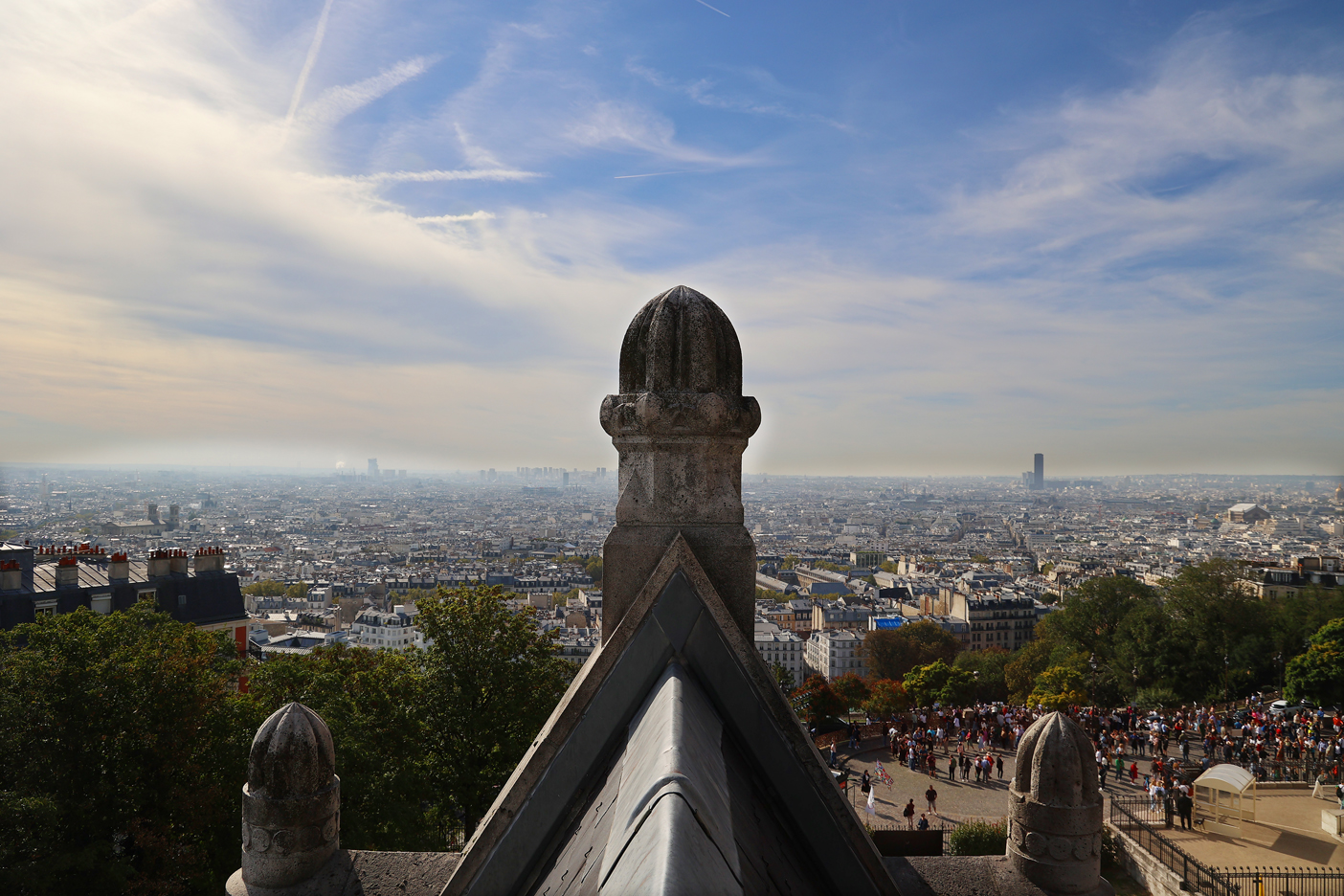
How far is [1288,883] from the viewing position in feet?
43.9

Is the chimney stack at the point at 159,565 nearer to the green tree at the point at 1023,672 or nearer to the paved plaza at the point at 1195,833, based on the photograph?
the paved plaza at the point at 1195,833

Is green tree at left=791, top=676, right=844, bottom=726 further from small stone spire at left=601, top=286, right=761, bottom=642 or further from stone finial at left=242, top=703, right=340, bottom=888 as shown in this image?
small stone spire at left=601, top=286, right=761, bottom=642

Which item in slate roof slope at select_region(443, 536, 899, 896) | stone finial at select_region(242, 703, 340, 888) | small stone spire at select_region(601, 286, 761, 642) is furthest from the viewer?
stone finial at select_region(242, 703, 340, 888)

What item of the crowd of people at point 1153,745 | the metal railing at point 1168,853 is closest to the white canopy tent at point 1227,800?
the crowd of people at point 1153,745

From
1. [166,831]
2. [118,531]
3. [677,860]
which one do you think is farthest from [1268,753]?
[118,531]

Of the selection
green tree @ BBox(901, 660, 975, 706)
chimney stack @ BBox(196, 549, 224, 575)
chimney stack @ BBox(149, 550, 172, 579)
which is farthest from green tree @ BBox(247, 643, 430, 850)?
green tree @ BBox(901, 660, 975, 706)

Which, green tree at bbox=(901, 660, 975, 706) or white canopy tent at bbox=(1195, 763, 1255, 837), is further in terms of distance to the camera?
green tree at bbox=(901, 660, 975, 706)

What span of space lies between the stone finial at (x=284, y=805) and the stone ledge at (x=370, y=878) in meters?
0.04

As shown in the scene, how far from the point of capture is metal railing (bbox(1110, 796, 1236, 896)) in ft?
44.0

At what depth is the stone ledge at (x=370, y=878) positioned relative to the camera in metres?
3.00

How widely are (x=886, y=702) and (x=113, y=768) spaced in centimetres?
3863

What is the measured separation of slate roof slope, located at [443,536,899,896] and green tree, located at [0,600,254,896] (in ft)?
36.7

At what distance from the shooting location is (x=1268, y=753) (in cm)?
2388

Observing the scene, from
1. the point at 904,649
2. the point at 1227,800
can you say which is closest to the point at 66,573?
the point at 1227,800
